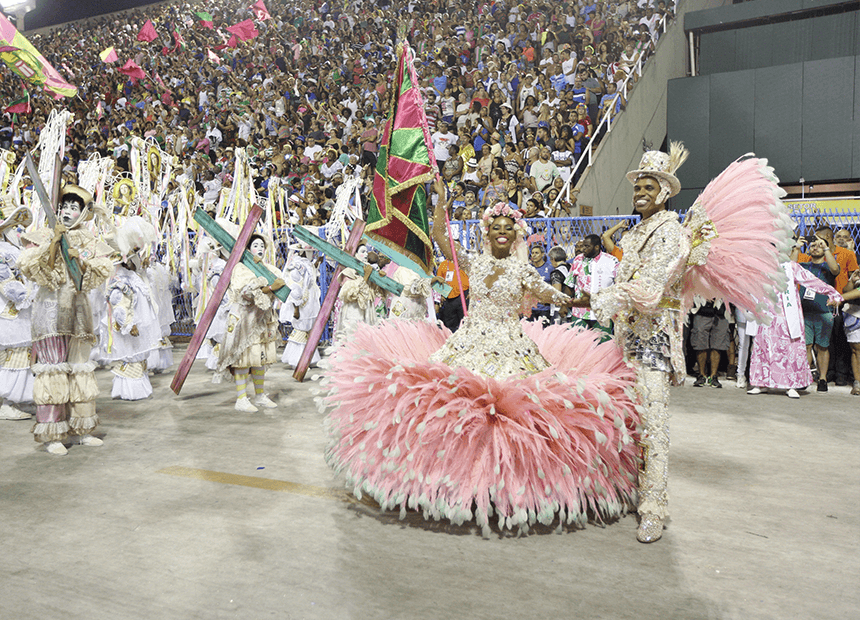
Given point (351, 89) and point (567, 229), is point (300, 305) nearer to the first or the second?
point (567, 229)

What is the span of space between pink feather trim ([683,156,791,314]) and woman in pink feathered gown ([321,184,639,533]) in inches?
27.0

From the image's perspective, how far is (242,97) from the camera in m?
18.7

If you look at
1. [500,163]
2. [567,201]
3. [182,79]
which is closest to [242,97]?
[182,79]

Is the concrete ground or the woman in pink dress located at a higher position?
the woman in pink dress

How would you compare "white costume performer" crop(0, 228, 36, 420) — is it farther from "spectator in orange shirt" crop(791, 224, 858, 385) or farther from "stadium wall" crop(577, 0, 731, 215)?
A: "spectator in orange shirt" crop(791, 224, 858, 385)

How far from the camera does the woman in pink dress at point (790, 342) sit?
716cm

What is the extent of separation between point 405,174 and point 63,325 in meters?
2.83

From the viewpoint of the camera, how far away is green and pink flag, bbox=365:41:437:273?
4188 millimetres

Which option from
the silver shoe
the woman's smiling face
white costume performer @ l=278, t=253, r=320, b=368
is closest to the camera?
the silver shoe

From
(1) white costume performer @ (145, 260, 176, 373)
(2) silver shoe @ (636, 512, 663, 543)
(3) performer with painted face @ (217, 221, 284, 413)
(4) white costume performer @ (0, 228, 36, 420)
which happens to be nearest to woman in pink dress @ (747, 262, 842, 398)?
(2) silver shoe @ (636, 512, 663, 543)

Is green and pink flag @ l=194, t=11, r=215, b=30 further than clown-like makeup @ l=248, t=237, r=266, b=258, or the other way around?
green and pink flag @ l=194, t=11, r=215, b=30

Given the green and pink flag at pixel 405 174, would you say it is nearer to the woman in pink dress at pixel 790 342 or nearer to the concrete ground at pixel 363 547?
the concrete ground at pixel 363 547

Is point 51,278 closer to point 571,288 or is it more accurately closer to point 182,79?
point 571,288

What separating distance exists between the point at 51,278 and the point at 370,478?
9.73ft
